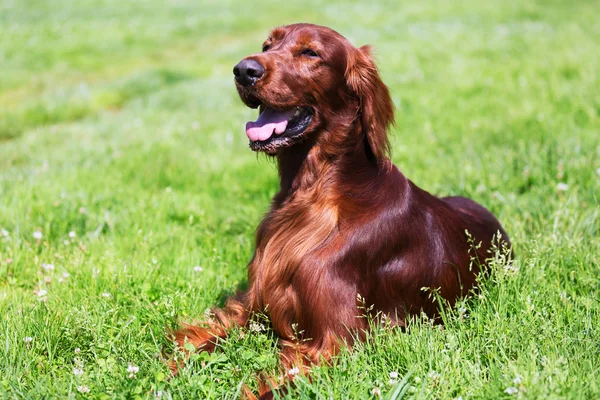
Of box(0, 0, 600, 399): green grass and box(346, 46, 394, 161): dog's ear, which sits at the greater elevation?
box(346, 46, 394, 161): dog's ear

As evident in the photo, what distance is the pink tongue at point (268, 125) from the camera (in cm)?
294

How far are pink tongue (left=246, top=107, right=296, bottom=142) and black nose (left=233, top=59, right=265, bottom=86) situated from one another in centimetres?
22

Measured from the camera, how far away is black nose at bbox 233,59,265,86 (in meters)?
2.85

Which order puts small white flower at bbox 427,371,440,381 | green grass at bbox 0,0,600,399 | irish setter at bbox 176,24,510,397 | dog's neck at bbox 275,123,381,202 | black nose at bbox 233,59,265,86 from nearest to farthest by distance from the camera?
small white flower at bbox 427,371,440,381 < green grass at bbox 0,0,600,399 < irish setter at bbox 176,24,510,397 < black nose at bbox 233,59,265,86 < dog's neck at bbox 275,123,381,202

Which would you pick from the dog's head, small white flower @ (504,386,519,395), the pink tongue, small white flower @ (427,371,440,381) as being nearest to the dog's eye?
the dog's head

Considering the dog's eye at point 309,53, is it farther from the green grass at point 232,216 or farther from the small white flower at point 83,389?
the small white flower at point 83,389

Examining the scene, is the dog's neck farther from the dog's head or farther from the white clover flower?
the white clover flower

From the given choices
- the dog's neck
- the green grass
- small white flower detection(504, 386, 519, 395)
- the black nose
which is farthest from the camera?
the dog's neck

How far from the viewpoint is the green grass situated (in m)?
2.50

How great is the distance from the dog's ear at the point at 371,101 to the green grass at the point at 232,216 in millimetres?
873

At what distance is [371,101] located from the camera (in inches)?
119

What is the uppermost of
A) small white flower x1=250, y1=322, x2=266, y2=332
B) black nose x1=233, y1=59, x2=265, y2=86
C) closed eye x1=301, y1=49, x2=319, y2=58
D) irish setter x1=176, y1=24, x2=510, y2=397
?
closed eye x1=301, y1=49, x2=319, y2=58

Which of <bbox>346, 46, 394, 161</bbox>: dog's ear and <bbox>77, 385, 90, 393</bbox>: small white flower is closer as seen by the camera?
<bbox>77, 385, 90, 393</bbox>: small white flower

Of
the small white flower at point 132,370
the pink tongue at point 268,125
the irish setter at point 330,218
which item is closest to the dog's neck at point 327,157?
the irish setter at point 330,218
